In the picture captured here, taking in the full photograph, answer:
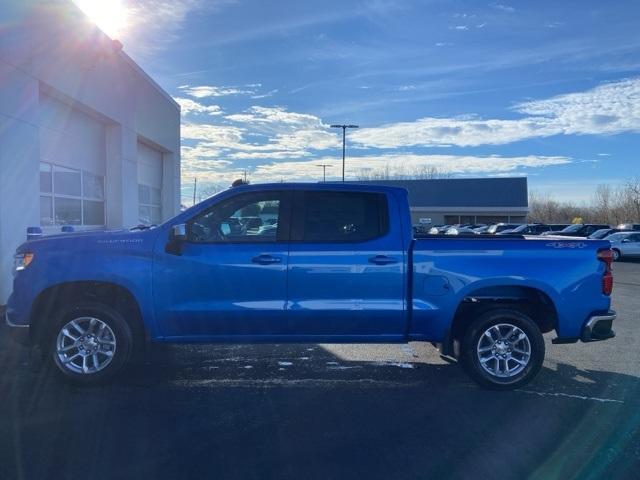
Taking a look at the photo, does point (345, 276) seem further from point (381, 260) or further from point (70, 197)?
point (70, 197)

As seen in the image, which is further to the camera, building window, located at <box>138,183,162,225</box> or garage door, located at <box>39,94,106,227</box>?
building window, located at <box>138,183,162,225</box>

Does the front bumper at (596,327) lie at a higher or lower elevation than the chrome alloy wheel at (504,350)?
higher

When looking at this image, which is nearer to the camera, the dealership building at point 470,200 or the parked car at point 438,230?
the parked car at point 438,230

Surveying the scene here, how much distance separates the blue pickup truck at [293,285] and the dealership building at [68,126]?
5466 mm

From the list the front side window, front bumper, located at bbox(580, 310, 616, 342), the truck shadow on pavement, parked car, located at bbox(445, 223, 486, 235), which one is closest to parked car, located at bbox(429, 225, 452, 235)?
parked car, located at bbox(445, 223, 486, 235)

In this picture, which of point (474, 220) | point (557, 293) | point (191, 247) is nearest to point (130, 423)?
point (191, 247)

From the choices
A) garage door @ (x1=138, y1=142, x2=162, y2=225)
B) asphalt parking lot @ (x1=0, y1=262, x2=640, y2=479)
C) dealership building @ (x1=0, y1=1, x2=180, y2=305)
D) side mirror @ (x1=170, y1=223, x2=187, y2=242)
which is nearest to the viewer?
asphalt parking lot @ (x1=0, y1=262, x2=640, y2=479)

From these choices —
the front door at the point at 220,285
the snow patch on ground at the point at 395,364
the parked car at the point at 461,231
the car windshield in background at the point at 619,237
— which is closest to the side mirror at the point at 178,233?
the front door at the point at 220,285

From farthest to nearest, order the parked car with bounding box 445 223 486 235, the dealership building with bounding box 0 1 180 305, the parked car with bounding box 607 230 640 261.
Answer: the parked car with bounding box 607 230 640 261, the dealership building with bounding box 0 1 180 305, the parked car with bounding box 445 223 486 235

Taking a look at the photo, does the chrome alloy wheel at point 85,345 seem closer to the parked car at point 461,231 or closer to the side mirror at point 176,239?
the side mirror at point 176,239

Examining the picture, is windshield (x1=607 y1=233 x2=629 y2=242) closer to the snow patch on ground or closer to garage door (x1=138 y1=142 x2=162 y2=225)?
garage door (x1=138 y1=142 x2=162 y2=225)

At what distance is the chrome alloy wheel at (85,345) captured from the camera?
5746 millimetres

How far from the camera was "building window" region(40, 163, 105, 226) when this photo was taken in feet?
42.6

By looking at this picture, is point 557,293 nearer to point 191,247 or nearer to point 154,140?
point 191,247
